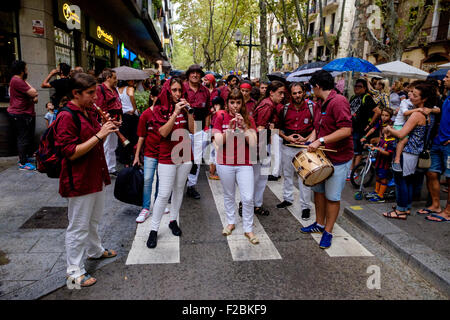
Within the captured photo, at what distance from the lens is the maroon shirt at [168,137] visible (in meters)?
4.07

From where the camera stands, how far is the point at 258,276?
11.6 ft

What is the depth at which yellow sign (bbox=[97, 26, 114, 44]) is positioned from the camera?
14433 mm

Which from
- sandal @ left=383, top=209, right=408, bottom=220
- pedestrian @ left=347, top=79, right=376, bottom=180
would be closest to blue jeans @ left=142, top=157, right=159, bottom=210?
sandal @ left=383, top=209, right=408, bottom=220

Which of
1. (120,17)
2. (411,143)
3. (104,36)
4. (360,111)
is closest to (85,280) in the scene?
(411,143)

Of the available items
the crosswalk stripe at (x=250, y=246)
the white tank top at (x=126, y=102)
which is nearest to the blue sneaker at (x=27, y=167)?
the white tank top at (x=126, y=102)

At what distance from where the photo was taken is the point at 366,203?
238 inches

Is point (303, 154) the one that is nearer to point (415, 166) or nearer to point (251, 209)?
point (251, 209)

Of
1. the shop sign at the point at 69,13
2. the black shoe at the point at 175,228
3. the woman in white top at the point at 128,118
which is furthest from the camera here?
the shop sign at the point at 69,13

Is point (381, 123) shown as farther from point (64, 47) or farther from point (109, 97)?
point (64, 47)

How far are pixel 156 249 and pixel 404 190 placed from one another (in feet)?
13.0

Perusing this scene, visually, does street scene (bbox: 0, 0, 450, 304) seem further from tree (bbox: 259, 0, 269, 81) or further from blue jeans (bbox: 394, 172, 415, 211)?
tree (bbox: 259, 0, 269, 81)

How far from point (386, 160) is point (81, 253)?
548cm

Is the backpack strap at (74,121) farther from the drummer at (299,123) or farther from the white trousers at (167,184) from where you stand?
the drummer at (299,123)

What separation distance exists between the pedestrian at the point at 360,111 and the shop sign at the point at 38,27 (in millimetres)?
8314
